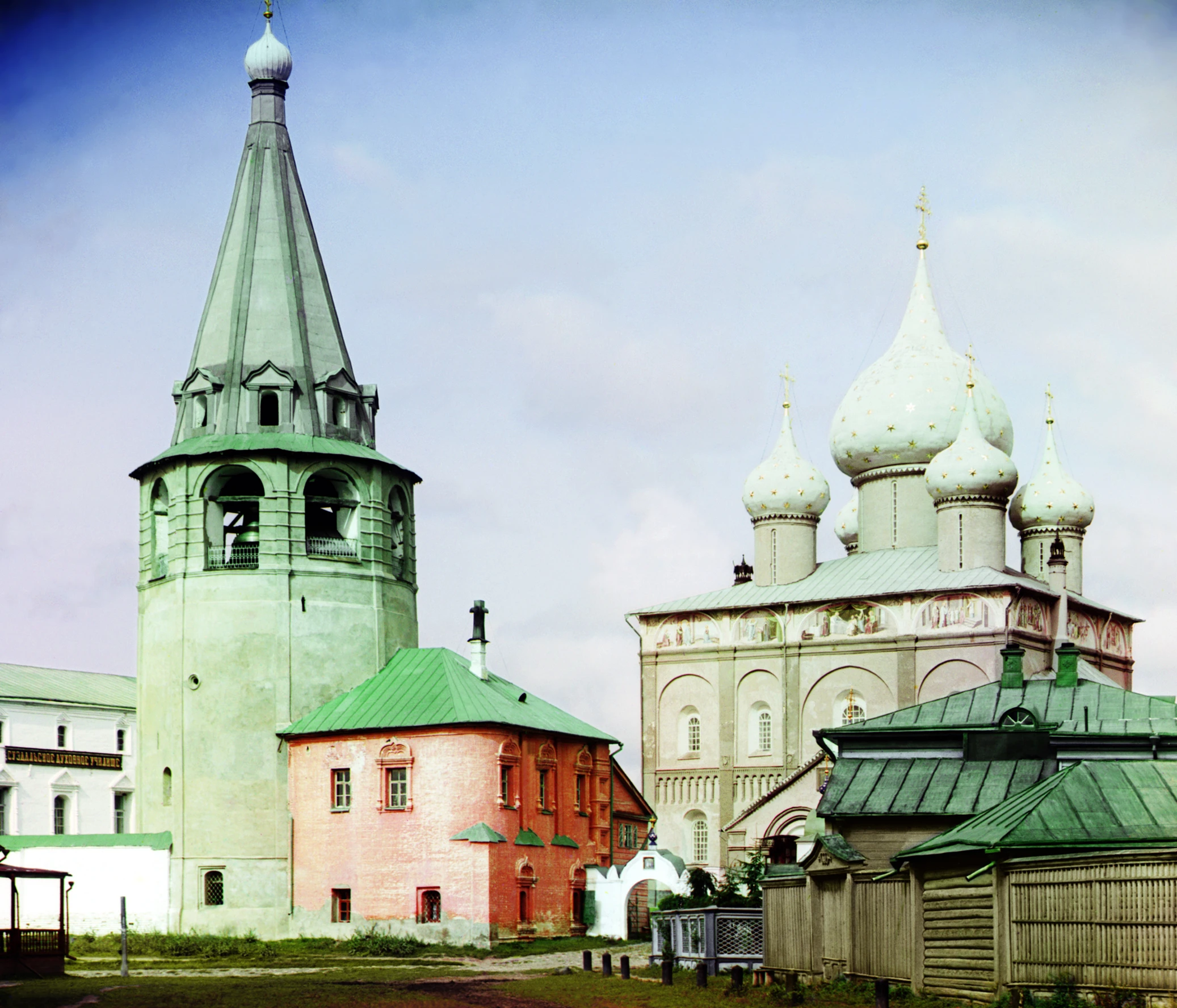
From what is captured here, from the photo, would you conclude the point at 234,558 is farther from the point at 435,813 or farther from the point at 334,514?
the point at 435,813

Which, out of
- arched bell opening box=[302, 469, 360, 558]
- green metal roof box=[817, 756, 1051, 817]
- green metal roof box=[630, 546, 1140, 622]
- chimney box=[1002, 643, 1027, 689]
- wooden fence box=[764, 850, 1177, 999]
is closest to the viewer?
wooden fence box=[764, 850, 1177, 999]

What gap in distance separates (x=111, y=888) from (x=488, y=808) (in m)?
9.14

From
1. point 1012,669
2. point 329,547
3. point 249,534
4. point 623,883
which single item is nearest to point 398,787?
point 623,883

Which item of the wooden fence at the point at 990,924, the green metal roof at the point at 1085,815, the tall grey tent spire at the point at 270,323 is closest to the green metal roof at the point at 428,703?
the tall grey tent spire at the point at 270,323

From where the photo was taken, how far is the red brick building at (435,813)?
42.9 m

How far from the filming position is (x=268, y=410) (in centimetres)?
4791

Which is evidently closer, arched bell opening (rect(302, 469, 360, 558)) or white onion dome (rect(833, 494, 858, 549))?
arched bell opening (rect(302, 469, 360, 558))

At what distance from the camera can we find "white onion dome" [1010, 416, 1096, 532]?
192 ft

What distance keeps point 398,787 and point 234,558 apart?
23.0 feet

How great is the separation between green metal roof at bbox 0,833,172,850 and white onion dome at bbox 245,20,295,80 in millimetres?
19393

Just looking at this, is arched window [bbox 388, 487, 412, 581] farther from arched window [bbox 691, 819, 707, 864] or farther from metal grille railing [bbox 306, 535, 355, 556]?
arched window [bbox 691, 819, 707, 864]

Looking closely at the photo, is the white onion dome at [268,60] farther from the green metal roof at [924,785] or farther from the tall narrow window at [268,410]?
the green metal roof at [924,785]

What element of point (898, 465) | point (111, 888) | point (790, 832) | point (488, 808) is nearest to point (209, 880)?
point (111, 888)

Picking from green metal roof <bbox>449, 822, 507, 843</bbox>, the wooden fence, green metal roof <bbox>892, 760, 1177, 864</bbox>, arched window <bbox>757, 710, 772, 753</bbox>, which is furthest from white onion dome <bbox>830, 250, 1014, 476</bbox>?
green metal roof <bbox>892, 760, 1177, 864</bbox>
